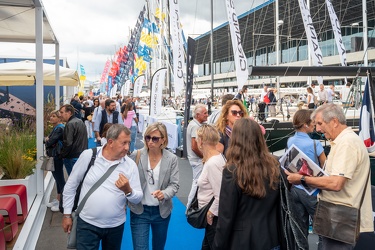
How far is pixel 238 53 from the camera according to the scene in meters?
10.1

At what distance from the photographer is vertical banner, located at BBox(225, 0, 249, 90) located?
9.69 m

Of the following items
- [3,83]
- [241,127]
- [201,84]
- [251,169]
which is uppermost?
[201,84]

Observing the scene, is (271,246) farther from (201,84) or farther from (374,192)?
(201,84)

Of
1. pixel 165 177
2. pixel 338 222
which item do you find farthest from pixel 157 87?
pixel 338 222

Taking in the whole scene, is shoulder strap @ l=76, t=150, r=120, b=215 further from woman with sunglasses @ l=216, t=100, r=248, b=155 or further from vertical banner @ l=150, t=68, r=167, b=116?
vertical banner @ l=150, t=68, r=167, b=116

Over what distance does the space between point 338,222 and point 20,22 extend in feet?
22.1

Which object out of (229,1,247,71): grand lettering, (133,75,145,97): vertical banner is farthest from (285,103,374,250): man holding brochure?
(133,75,145,97): vertical banner

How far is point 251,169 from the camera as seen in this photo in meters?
2.69

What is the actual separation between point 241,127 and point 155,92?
1207 cm

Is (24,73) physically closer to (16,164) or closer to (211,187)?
(16,164)

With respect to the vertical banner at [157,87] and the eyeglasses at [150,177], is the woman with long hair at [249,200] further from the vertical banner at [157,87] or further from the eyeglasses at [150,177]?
the vertical banner at [157,87]

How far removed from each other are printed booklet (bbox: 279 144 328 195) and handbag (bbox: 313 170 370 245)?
0.21 meters

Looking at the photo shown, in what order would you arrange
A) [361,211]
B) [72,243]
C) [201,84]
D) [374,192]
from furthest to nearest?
[201,84]
[374,192]
[72,243]
[361,211]

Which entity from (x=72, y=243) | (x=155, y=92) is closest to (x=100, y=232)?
(x=72, y=243)
